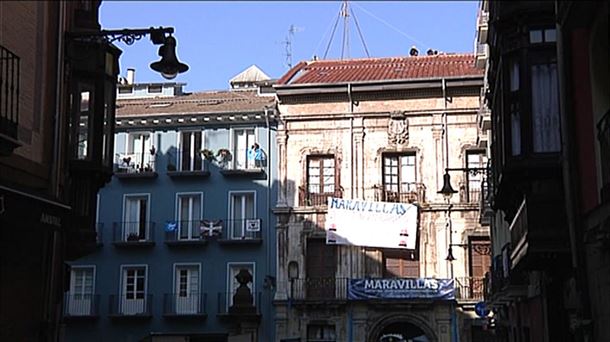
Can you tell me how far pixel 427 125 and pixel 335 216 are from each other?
5.06m

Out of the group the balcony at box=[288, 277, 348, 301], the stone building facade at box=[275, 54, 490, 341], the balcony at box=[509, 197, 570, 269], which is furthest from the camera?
the balcony at box=[288, 277, 348, 301]

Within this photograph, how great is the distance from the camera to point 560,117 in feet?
47.1

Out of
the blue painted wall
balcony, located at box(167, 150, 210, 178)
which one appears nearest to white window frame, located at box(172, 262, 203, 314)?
the blue painted wall

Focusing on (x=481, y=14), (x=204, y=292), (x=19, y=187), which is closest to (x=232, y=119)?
(x=204, y=292)

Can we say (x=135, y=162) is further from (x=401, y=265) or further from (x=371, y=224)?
(x=401, y=265)

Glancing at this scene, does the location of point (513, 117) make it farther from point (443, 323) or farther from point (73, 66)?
point (443, 323)

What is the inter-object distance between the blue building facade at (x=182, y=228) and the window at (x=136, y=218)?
4 cm

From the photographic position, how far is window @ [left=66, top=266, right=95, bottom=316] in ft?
126

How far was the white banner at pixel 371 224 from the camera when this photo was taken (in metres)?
36.0

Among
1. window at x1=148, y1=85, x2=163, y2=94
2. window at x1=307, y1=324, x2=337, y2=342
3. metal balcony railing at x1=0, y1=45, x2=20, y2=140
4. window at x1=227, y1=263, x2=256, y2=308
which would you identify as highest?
window at x1=148, y1=85, x2=163, y2=94

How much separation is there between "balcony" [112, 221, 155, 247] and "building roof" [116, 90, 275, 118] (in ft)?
14.8

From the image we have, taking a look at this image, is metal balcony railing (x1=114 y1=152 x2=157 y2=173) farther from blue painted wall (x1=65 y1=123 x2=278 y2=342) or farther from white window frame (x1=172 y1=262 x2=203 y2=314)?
white window frame (x1=172 y1=262 x2=203 y2=314)

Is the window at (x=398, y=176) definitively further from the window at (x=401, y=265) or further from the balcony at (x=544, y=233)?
the balcony at (x=544, y=233)

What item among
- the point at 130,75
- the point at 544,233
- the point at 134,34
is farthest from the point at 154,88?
the point at 544,233
